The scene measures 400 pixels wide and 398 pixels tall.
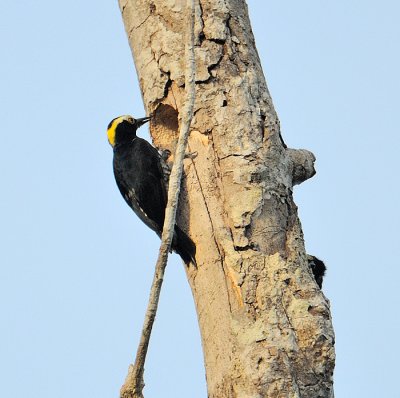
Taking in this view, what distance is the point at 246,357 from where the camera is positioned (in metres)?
4.05

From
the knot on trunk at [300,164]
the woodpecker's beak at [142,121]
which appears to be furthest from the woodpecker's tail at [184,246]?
the woodpecker's beak at [142,121]

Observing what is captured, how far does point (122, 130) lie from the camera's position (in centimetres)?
590

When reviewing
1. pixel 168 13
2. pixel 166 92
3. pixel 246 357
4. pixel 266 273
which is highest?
pixel 168 13

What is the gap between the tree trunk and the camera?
4066 mm

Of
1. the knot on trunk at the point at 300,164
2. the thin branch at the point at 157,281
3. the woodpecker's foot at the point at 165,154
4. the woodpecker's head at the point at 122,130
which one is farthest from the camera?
the woodpecker's head at the point at 122,130

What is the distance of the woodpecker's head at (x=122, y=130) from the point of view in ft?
19.2

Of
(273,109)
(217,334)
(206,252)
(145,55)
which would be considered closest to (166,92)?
(145,55)

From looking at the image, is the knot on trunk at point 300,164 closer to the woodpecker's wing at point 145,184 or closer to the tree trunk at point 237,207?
the tree trunk at point 237,207

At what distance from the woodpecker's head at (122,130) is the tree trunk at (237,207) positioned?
0.65 m

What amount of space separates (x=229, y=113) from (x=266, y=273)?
34.2 inches

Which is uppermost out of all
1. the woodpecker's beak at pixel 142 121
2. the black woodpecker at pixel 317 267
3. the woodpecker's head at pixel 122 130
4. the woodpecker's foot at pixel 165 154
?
the woodpecker's head at pixel 122 130

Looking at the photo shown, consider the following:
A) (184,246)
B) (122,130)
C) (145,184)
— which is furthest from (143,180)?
(184,246)

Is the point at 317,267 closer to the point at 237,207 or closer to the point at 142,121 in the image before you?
the point at 237,207

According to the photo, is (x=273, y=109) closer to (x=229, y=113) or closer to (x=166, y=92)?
(x=229, y=113)
